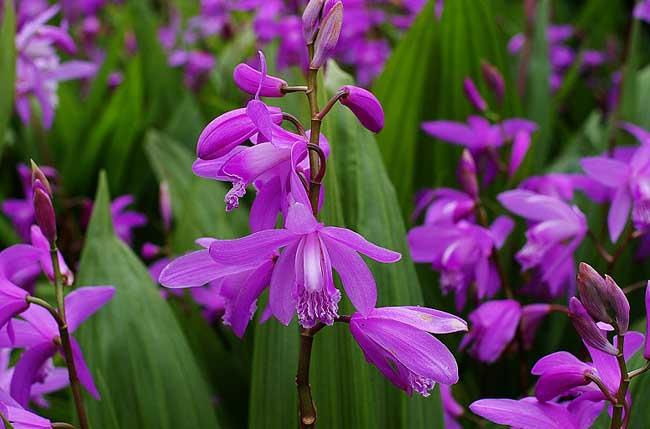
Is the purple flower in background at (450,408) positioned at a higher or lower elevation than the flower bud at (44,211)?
lower

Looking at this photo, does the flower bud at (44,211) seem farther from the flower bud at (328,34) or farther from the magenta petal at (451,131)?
the magenta petal at (451,131)

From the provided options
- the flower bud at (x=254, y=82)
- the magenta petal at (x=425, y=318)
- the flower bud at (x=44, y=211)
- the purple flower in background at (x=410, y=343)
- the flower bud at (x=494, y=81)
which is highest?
the flower bud at (x=254, y=82)

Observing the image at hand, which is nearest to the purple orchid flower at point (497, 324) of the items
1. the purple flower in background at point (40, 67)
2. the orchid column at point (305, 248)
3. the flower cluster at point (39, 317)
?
the orchid column at point (305, 248)

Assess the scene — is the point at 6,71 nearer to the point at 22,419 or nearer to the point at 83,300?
the point at 83,300

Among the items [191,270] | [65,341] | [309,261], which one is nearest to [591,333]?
[309,261]

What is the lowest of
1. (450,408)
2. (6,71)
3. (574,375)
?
(450,408)

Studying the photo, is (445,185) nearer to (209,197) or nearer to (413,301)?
(209,197)

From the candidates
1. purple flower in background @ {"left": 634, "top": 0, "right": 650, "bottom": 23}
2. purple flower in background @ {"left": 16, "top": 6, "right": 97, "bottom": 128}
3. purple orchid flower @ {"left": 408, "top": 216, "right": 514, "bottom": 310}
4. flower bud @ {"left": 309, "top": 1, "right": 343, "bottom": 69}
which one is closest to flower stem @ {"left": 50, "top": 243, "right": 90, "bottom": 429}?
flower bud @ {"left": 309, "top": 1, "right": 343, "bottom": 69}
